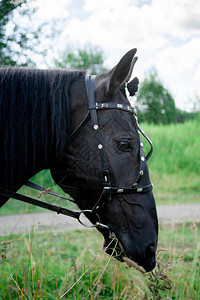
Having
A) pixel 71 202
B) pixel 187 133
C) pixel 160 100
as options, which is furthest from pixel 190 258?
pixel 160 100

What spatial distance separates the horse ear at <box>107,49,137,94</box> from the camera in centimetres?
194

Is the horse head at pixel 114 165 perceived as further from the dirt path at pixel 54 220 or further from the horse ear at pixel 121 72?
the dirt path at pixel 54 220

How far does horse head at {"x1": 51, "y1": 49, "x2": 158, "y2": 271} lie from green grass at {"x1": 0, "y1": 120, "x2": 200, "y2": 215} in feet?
18.6

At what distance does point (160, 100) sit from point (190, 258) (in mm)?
27853

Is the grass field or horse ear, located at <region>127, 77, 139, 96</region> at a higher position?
horse ear, located at <region>127, 77, 139, 96</region>

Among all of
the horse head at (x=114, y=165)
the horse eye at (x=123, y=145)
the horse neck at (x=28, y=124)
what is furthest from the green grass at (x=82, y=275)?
the horse eye at (x=123, y=145)

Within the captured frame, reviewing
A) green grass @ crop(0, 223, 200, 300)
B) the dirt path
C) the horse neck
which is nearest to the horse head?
the horse neck

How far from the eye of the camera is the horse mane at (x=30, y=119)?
195cm

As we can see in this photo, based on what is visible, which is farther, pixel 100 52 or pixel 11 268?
pixel 100 52

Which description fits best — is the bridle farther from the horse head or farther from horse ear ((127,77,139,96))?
horse ear ((127,77,139,96))

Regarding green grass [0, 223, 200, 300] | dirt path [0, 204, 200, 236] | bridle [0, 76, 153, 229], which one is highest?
bridle [0, 76, 153, 229]

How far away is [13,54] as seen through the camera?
4707mm

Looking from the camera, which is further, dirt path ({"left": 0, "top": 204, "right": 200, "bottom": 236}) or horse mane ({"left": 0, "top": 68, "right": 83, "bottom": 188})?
dirt path ({"left": 0, "top": 204, "right": 200, "bottom": 236})

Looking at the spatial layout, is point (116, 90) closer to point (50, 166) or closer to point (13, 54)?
point (50, 166)
